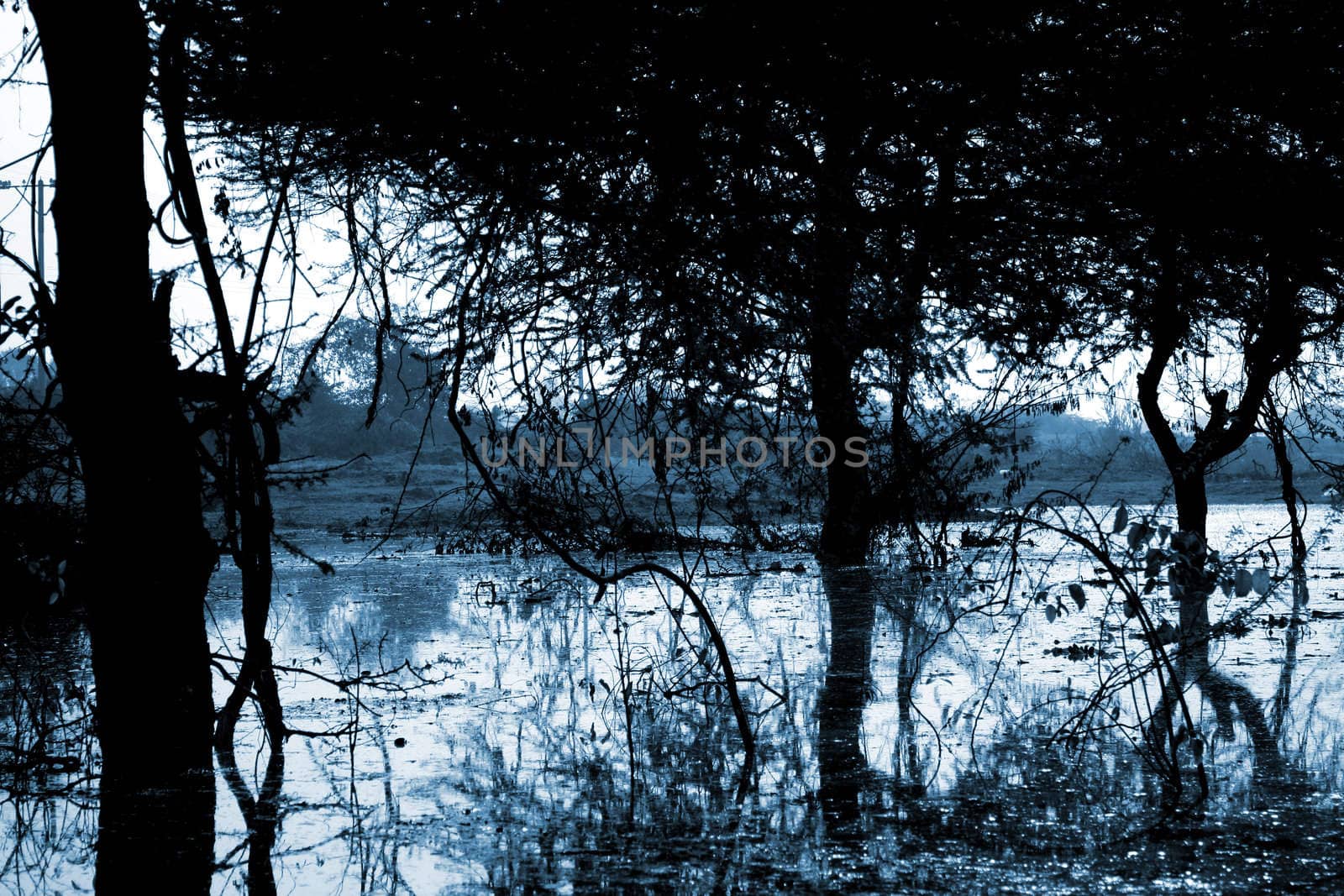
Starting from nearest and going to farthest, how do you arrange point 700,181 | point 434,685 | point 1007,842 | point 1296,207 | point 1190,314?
point 1007,842, point 700,181, point 434,685, point 1296,207, point 1190,314

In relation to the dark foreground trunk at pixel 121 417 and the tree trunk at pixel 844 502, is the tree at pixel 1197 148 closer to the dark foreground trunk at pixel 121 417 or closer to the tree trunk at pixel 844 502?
the tree trunk at pixel 844 502

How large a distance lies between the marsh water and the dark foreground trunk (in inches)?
10.2

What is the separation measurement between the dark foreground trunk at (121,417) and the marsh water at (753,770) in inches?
10.2

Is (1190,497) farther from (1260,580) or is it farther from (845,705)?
(1260,580)

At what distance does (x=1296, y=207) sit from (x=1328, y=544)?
853 centimetres

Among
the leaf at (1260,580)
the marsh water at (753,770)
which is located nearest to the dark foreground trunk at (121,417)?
the marsh water at (753,770)

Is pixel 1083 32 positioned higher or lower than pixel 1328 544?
higher

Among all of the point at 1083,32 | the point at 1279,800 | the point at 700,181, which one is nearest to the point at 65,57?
the point at 700,181

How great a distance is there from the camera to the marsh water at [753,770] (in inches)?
145

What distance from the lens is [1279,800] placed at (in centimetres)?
424

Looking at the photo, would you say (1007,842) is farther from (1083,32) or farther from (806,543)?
(806,543)

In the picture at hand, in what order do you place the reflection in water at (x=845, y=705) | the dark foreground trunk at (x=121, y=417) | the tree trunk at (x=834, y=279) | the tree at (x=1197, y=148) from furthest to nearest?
the tree at (x=1197, y=148) < the tree trunk at (x=834, y=279) < the reflection in water at (x=845, y=705) < the dark foreground trunk at (x=121, y=417)

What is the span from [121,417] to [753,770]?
247cm

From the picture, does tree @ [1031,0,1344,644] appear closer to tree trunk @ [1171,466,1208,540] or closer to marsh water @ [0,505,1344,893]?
marsh water @ [0,505,1344,893]
